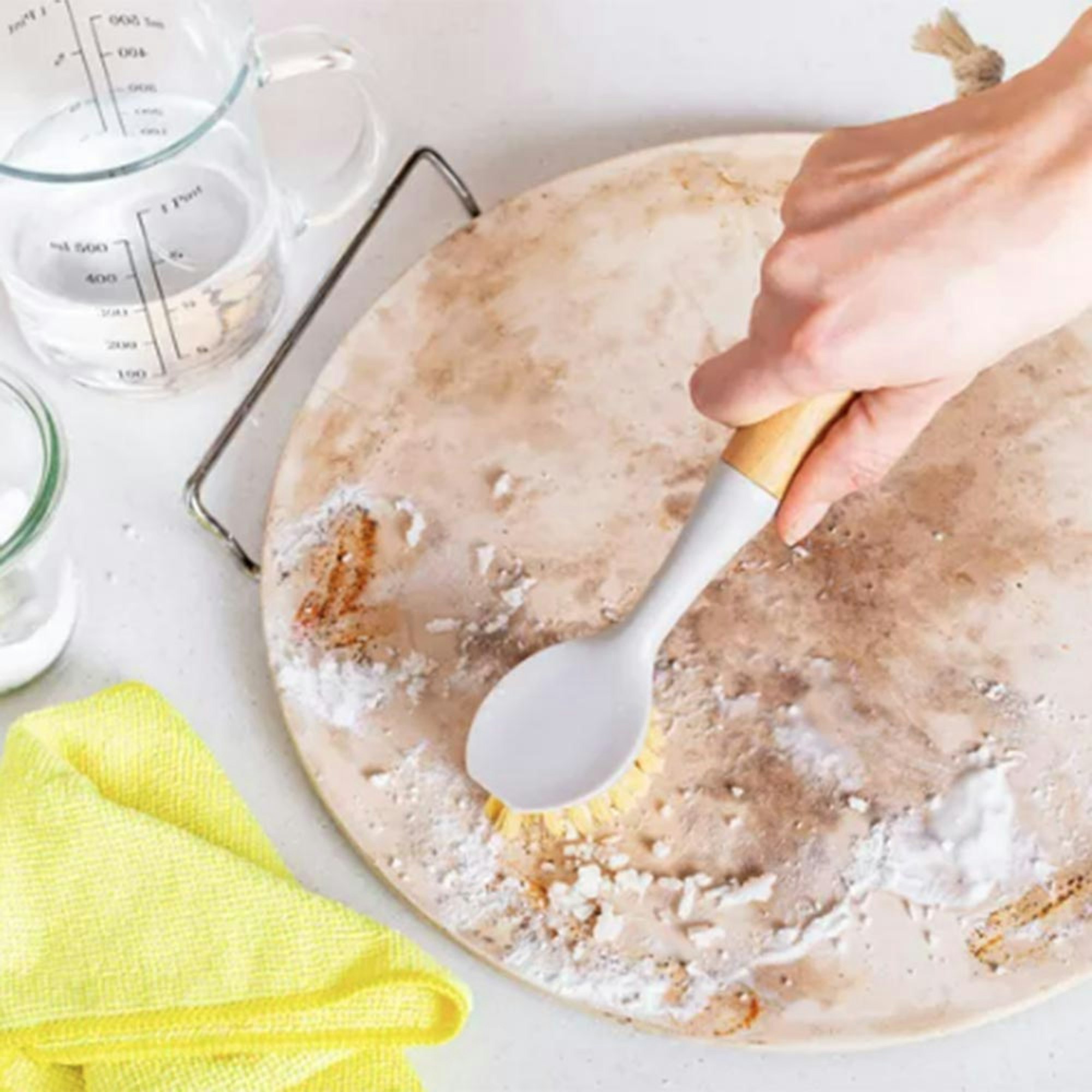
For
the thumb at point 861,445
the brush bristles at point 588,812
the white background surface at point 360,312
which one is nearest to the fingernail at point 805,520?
the thumb at point 861,445

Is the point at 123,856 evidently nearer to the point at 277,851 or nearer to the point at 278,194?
the point at 277,851

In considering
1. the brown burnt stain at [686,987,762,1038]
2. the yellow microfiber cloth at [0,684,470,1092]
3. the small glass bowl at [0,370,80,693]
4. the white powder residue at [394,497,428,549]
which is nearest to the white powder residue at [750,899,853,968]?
the brown burnt stain at [686,987,762,1038]

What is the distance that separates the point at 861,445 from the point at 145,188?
0.37m

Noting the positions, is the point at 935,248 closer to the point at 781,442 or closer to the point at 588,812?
the point at 781,442

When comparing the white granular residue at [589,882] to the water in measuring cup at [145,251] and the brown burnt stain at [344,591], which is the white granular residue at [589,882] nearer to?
the brown burnt stain at [344,591]

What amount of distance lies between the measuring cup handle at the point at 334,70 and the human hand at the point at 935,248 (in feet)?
0.85

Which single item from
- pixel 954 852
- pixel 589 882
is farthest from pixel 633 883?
pixel 954 852

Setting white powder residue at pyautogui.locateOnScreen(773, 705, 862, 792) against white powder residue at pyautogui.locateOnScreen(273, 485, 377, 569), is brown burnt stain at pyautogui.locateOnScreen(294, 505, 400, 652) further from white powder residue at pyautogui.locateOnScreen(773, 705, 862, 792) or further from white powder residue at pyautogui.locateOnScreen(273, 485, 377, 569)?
white powder residue at pyautogui.locateOnScreen(773, 705, 862, 792)

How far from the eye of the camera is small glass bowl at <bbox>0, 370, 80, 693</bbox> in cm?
77

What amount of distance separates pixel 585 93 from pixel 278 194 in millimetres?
207

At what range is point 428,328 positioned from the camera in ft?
2.87

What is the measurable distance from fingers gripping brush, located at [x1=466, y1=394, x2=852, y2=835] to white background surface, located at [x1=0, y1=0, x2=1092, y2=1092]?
8cm

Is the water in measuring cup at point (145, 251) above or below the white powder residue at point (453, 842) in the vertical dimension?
above

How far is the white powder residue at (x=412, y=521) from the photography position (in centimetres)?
82
